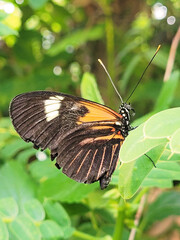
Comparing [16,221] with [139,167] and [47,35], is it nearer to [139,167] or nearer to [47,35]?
[139,167]

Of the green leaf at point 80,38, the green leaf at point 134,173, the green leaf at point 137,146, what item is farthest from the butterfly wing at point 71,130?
the green leaf at point 80,38

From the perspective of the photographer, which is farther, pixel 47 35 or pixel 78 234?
pixel 47 35

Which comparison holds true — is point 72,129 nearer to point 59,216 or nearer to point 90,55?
point 59,216

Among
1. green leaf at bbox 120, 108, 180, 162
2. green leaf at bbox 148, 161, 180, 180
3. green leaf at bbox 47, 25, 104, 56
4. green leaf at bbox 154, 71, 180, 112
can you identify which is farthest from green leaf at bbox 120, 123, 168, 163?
green leaf at bbox 47, 25, 104, 56

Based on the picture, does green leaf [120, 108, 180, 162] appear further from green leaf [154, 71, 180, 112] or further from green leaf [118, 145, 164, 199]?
green leaf [154, 71, 180, 112]

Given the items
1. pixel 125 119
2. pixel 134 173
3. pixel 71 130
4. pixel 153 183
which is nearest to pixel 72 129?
pixel 71 130

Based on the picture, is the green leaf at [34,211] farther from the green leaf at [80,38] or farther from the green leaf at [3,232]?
the green leaf at [80,38]

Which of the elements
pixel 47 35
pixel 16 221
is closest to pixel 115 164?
pixel 16 221
